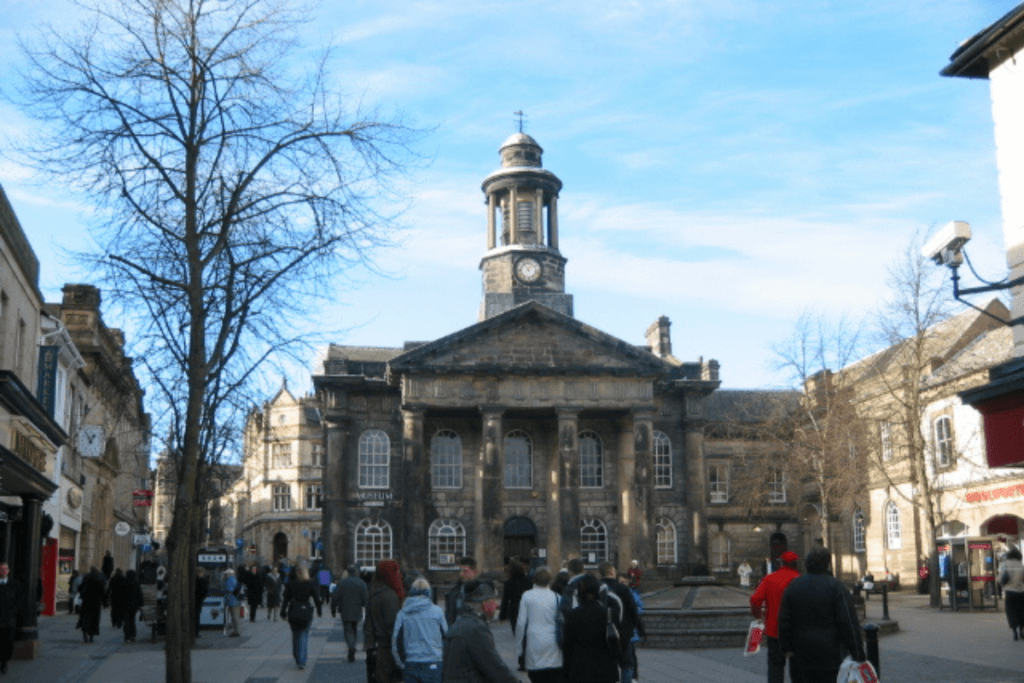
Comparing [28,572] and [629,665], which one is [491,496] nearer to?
[28,572]

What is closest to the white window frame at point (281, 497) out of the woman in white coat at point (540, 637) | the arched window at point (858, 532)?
the arched window at point (858, 532)

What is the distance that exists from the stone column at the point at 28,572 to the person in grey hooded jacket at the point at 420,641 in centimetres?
1231

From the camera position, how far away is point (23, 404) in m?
16.6

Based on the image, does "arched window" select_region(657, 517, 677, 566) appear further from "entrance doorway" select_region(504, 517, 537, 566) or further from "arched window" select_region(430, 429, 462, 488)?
"arched window" select_region(430, 429, 462, 488)

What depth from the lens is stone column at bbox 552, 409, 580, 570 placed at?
4684cm

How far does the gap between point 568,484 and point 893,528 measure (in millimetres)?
14163

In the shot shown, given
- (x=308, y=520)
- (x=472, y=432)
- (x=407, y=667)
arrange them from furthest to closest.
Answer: (x=308, y=520)
(x=472, y=432)
(x=407, y=667)

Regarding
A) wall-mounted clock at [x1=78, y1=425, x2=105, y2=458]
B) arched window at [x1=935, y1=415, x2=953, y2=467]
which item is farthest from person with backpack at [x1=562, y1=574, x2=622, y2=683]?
arched window at [x1=935, y1=415, x2=953, y2=467]

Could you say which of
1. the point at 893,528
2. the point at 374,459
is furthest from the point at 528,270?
the point at 893,528

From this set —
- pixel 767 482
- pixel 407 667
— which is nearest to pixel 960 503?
pixel 767 482

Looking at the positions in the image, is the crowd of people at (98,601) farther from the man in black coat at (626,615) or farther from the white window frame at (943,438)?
the white window frame at (943,438)

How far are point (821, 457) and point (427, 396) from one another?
1620 cm

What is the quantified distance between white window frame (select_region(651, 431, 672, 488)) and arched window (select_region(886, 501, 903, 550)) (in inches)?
391

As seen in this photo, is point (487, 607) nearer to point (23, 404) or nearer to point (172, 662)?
point (172, 662)
